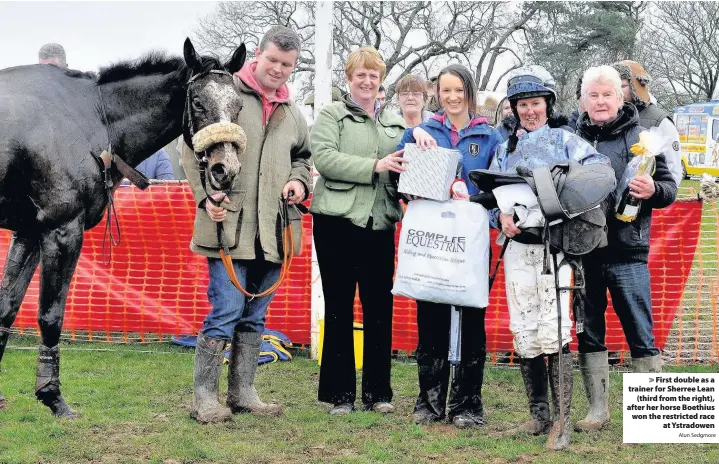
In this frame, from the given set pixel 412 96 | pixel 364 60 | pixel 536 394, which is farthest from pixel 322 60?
pixel 536 394

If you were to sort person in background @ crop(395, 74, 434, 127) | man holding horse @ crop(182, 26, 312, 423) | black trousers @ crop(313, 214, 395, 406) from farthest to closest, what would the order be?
person in background @ crop(395, 74, 434, 127)
black trousers @ crop(313, 214, 395, 406)
man holding horse @ crop(182, 26, 312, 423)

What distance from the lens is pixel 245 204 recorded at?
4473mm

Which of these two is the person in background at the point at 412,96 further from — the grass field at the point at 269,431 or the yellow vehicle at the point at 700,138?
the yellow vehicle at the point at 700,138

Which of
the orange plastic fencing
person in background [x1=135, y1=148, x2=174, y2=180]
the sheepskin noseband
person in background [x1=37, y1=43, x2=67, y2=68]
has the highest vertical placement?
person in background [x1=37, y1=43, x2=67, y2=68]

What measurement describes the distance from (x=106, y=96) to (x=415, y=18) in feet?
87.7

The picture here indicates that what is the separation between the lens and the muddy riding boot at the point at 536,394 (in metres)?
4.26

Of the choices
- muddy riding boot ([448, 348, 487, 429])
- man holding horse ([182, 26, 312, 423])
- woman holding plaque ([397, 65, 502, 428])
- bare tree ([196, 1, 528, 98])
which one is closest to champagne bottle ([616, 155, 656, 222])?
woman holding plaque ([397, 65, 502, 428])

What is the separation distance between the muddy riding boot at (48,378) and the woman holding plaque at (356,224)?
61.3 inches

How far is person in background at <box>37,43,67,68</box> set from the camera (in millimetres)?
6773

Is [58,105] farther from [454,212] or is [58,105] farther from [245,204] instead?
[454,212]

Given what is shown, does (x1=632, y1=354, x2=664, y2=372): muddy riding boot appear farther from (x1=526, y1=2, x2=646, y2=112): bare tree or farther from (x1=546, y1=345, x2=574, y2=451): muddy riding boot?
(x1=526, y1=2, x2=646, y2=112): bare tree

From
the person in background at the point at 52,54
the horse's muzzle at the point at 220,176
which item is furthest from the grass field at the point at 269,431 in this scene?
the person in background at the point at 52,54

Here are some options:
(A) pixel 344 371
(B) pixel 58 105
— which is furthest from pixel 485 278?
(B) pixel 58 105

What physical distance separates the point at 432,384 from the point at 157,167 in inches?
161
